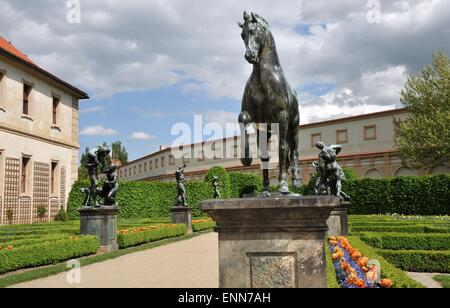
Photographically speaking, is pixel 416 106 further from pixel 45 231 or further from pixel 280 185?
pixel 280 185

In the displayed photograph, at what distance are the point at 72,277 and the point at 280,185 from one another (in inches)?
228

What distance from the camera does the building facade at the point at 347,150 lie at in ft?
112

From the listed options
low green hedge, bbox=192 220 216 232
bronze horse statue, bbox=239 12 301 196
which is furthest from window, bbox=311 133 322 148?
bronze horse statue, bbox=239 12 301 196

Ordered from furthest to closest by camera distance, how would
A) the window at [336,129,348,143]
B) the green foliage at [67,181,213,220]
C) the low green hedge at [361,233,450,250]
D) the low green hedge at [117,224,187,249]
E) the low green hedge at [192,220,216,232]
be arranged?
the window at [336,129,348,143], the green foliage at [67,181,213,220], the low green hedge at [192,220,216,232], the low green hedge at [117,224,187,249], the low green hedge at [361,233,450,250]

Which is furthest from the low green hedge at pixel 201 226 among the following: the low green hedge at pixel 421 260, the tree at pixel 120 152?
the tree at pixel 120 152

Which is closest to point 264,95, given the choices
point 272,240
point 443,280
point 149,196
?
point 272,240

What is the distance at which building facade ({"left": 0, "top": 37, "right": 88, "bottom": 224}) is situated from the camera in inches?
827

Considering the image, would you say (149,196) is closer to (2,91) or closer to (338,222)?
(2,91)

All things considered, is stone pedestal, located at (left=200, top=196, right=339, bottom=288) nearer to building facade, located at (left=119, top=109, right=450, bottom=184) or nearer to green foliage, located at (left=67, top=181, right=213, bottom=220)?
green foliage, located at (left=67, top=181, right=213, bottom=220)

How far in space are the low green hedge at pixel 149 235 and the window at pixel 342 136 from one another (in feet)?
78.3

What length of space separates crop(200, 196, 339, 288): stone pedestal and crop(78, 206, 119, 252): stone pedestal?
9.34 metres

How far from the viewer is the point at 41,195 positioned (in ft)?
78.1

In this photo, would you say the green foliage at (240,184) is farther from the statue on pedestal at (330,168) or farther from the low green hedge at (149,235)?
the statue on pedestal at (330,168)
